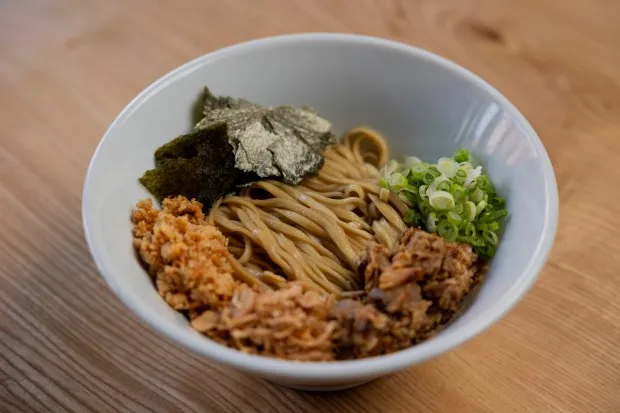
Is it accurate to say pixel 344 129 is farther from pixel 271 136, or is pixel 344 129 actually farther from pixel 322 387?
pixel 322 387

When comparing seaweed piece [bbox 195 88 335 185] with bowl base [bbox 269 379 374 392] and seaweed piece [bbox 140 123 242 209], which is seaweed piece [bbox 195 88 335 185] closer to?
seaweed piece [bbox 140 123 242 209]

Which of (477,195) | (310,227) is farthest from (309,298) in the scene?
(477,195)

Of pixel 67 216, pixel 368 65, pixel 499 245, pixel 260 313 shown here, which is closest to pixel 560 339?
pixel 499 245

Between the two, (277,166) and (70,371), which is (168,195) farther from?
(70,371)

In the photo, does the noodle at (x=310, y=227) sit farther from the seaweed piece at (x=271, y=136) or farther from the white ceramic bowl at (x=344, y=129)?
the white ceramic bowl at (x=344, y=129)


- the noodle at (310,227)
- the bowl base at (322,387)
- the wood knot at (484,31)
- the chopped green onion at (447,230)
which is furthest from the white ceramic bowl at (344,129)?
the wood knot at (484,31)
